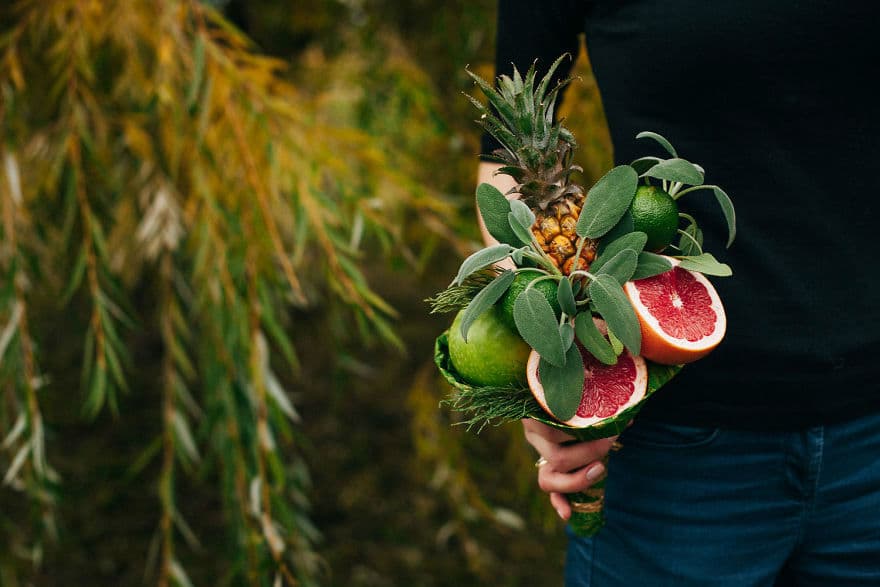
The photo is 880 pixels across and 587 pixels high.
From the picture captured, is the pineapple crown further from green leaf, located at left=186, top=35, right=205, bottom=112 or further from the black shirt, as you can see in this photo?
green leaf, located at left=186, top=35, right=205, bottom=112

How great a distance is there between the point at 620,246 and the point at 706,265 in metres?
0.08

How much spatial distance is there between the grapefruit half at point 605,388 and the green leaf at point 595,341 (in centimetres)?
5

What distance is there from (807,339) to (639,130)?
0.29m

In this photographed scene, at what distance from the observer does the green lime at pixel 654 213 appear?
2.25ft

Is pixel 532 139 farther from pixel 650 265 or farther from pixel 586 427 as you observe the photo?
pixel 586 427

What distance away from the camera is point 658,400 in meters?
0.84

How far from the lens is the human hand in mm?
795

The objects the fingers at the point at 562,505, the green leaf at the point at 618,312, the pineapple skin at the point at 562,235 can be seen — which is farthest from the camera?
the fingers at the point at 562,505

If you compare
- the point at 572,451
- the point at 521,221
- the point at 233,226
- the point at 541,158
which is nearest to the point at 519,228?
the point at 521,221

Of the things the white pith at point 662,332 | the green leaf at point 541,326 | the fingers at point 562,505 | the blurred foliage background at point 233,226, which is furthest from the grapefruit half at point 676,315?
the blurred foliage background at point 233,226

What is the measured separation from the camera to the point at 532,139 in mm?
748

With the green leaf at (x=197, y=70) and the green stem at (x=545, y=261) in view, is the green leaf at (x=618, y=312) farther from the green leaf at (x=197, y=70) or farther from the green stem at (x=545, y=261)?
the green leaf at (x=197, y=70)

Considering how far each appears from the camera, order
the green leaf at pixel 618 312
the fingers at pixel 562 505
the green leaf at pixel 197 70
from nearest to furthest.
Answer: the green leaf at pixel 618 312 → the fingers at pixel 562 505 → the green leaf at pixel 197 70

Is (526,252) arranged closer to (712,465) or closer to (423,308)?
(712,465)
